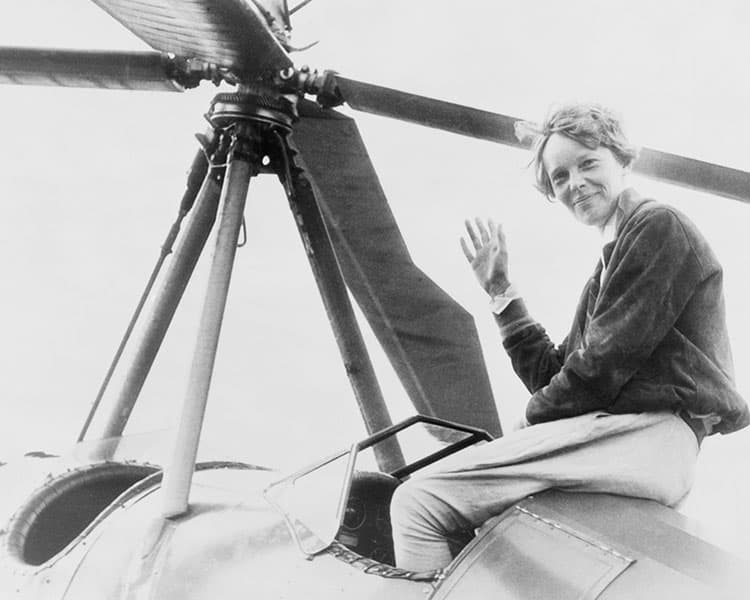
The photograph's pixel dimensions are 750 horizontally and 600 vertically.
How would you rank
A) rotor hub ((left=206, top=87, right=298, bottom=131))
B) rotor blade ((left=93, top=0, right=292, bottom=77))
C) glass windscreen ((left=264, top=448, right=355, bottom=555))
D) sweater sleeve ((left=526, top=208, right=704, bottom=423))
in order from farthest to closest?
rotor hub ((left=206, top=87, right=298, bottom=131)) < rotor blade ((left=93, top=0, right=292, bottom=77)) < glass windscreen ((left=264, top=448, right=355, bottom=555)) < sweater sleeve ((left=526, top=208, right=704, bottom=423))

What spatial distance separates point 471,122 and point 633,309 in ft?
4.02

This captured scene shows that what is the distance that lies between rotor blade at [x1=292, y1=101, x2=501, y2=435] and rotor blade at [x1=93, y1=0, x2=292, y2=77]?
1.79ft

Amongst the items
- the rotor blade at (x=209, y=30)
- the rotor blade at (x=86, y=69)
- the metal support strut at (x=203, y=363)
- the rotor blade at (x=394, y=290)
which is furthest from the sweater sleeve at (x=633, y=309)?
the rotor blade at (x=86, y=69)

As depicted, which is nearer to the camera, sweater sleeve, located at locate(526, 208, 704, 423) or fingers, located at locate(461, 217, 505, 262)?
sweater sleeve, located at locate(526, 208, 704, 423)

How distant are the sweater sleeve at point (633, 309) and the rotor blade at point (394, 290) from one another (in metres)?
1.33

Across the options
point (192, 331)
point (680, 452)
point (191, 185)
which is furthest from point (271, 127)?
point (680, 452)

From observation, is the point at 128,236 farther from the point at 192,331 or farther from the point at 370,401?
the point at 192,331

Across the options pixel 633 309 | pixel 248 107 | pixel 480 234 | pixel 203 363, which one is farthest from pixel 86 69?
Result: pixel 633 309

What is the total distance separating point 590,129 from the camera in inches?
77.7

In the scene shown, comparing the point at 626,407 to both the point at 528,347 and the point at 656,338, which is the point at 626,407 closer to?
the point at 656,338

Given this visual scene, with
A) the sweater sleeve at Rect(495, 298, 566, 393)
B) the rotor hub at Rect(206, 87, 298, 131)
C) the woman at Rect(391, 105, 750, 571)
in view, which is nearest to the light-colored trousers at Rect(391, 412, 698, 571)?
the woman at Rect(391, 105, 750, 571)

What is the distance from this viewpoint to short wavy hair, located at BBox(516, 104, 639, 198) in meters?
1.98

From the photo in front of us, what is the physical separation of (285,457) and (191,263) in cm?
117

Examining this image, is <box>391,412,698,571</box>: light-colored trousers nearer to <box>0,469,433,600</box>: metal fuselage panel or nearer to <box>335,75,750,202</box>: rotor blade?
<box>0,469,433,600</box>: metal fuselage panel
